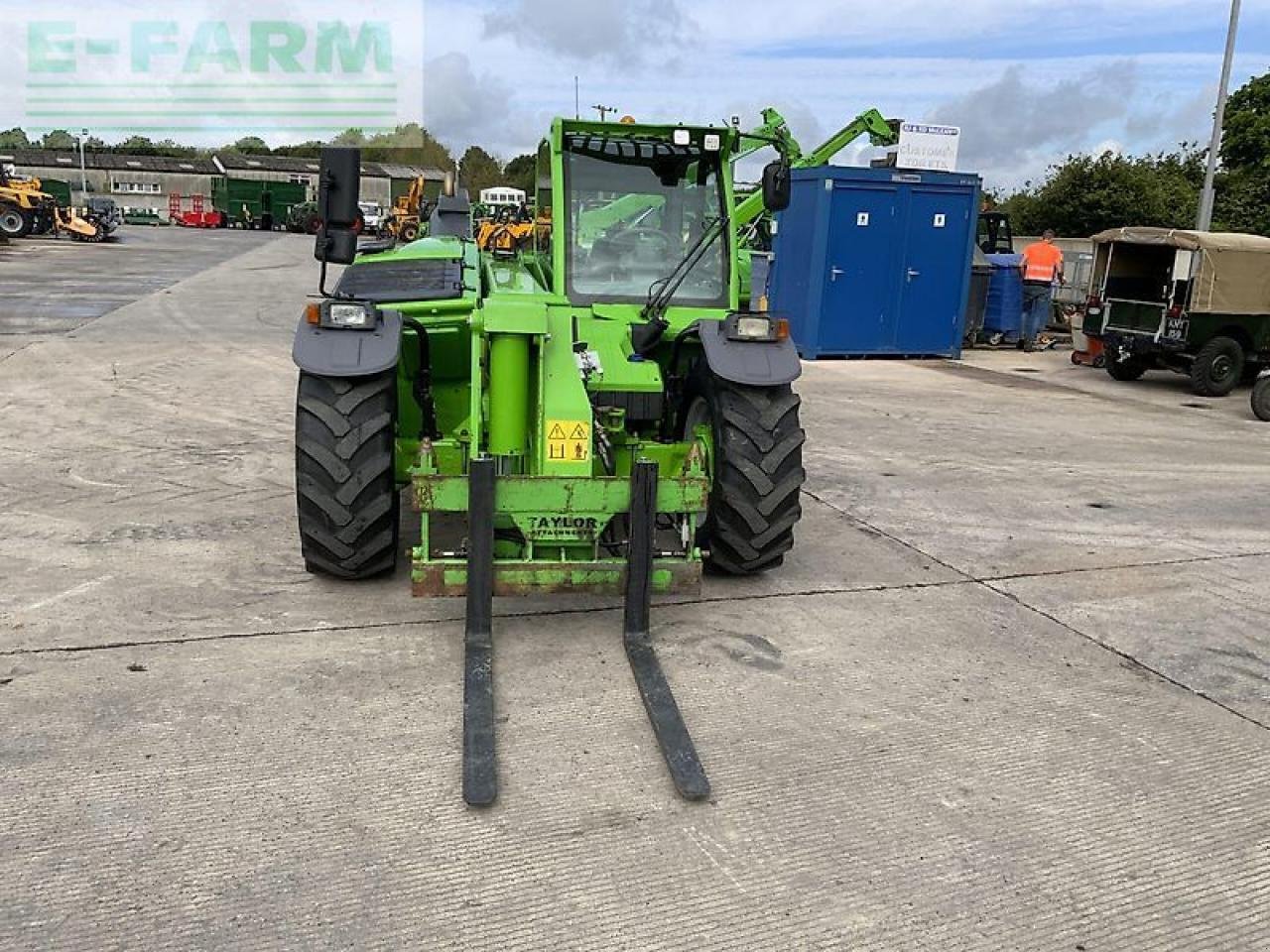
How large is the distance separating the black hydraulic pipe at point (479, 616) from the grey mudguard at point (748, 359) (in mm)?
1310

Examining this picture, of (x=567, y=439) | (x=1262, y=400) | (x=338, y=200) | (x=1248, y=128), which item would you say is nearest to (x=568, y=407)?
(x=567, y=439)

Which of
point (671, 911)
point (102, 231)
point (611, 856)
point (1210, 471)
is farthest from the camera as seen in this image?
point (102, 231)

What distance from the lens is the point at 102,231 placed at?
35.0 m

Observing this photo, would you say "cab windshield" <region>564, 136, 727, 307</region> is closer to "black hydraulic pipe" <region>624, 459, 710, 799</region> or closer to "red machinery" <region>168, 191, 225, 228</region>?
"black hydraulic pipe" <region>624, 459, 710, 799</region>

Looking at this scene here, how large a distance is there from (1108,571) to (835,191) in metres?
9.29

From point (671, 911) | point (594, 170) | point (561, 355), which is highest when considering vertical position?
point (594, 170)

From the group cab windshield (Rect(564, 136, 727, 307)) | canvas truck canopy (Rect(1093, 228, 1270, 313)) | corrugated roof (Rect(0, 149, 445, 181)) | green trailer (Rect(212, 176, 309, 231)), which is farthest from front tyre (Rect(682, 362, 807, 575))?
corrugated roof (Rect(0, 149, 445, 181))

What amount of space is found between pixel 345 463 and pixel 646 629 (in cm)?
152

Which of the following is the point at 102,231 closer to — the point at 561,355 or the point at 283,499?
the point at 283,499

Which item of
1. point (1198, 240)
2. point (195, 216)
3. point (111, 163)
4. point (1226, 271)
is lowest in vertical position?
point (1226, 271)

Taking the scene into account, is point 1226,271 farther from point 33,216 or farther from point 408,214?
point 33,216

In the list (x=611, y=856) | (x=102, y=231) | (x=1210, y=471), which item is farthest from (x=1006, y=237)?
(x=102, y=231)

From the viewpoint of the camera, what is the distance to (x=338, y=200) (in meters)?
4.28

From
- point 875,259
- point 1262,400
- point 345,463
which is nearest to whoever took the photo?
point 345,463
